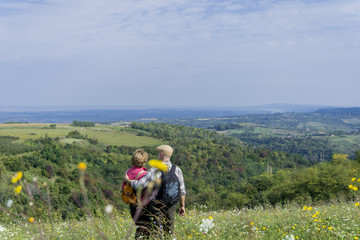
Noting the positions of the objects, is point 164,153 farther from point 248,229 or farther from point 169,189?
point 248,229

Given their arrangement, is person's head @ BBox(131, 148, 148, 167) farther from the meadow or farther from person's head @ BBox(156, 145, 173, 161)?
the meadow

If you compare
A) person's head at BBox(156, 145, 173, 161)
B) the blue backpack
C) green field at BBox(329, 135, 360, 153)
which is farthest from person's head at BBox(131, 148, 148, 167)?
green field at BBox(329, 135, 360, 153)

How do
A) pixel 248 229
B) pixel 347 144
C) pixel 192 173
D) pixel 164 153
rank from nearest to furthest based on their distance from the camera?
pixel 248 229 < pixel 164 153 < pixel 192 173 < pixel 347 144

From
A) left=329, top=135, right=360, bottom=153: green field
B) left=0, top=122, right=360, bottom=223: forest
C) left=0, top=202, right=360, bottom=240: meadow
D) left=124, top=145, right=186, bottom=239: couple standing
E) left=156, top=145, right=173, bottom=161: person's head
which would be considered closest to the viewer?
left=0, top=202, right=360, bottom=240: meadow

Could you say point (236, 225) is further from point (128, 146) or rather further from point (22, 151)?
point (128, 146)

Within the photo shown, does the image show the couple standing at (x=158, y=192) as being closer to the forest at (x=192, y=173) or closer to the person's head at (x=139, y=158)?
the person's head at (x=139, y=158)

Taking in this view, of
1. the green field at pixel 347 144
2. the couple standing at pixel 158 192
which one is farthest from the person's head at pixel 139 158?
the green field at pixel 347 144

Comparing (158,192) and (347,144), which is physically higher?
(158,192)

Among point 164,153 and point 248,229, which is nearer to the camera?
point 248,229

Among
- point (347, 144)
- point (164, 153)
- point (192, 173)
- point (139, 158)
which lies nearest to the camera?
point (139, 158)

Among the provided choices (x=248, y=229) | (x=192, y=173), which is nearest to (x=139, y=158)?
(x=248, y=229)

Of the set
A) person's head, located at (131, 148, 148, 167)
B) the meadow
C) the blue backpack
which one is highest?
person's head, located at (131, 148, 148, 167)

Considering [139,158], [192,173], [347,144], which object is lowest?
[347,144]

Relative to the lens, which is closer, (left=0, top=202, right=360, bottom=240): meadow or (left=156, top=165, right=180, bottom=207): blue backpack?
(left=0, top=202, right=360, bottom=240): meadow
